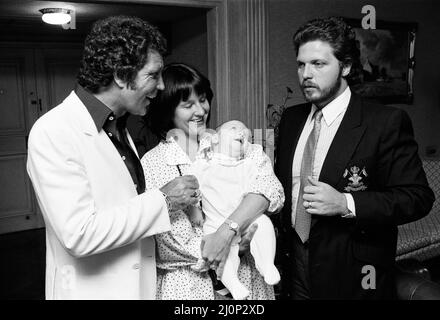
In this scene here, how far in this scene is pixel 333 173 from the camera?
1738mm

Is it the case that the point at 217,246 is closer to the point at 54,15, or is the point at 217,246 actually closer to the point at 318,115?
the point at 318,115

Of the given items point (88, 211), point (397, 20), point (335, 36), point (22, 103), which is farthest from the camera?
point (22, 103)

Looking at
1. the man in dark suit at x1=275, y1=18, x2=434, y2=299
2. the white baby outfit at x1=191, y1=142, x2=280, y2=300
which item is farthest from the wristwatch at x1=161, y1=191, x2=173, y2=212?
the man in dark suit at x1=275, y1=18, x2=434, y2=299

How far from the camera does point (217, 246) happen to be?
1.54 m

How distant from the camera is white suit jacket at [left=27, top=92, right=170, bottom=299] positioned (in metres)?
1.26

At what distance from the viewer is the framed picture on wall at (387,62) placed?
169 inches

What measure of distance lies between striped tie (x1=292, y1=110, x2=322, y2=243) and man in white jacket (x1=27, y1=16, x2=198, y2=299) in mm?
532

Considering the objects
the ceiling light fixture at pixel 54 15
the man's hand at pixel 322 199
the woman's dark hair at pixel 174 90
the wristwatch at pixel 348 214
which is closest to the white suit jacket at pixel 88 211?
the woman's dark hair at pixel 174 90

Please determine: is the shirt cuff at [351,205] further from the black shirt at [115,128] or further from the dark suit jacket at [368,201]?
the black shirt at [115,128]

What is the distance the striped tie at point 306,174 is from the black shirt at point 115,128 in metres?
0.68

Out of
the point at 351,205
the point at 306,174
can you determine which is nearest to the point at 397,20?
the point at 306,174

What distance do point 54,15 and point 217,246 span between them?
2741 mm

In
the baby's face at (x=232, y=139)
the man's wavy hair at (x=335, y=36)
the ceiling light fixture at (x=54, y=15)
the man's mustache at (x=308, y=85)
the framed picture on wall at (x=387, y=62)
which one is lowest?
the baby's face at (x=232, y=139)
